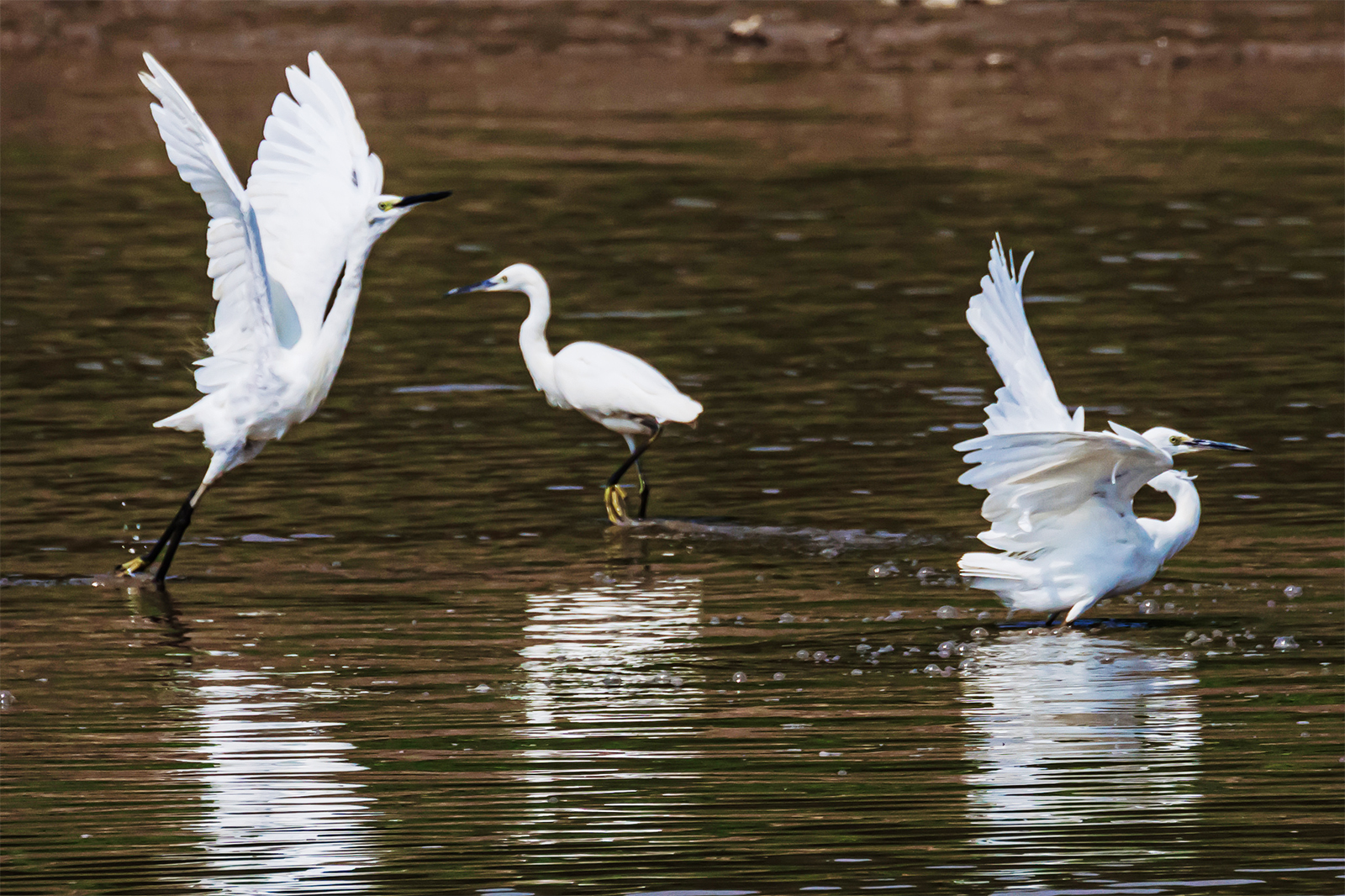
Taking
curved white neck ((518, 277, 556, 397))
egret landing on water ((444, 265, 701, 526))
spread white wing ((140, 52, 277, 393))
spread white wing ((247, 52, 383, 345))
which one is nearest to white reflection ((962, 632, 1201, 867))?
egret landing on water ((444, 265, 701, 526))

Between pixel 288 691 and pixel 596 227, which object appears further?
pixel 596 227

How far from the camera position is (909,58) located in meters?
33.9

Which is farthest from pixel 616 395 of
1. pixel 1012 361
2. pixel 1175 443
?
pixel 1175 443

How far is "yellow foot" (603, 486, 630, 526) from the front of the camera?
1208cm

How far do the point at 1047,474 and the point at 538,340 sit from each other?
188 inches

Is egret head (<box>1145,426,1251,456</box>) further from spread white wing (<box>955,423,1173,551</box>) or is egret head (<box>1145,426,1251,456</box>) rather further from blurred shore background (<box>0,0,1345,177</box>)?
blurred shore background (<box>0,0,1345,177</box>)

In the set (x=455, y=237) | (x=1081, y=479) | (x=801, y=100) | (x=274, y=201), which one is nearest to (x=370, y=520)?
(x=274, y=201)

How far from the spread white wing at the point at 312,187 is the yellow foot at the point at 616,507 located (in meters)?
1.93

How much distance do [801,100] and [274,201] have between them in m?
20.3

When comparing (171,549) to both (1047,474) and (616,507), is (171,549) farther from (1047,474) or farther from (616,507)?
(1047,474)

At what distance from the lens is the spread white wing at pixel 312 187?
11133 mm

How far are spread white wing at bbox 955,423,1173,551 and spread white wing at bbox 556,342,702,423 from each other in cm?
300

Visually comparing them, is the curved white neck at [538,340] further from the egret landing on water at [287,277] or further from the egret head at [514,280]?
the egret landing on water at [287,277]

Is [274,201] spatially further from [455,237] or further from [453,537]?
[455,237]
